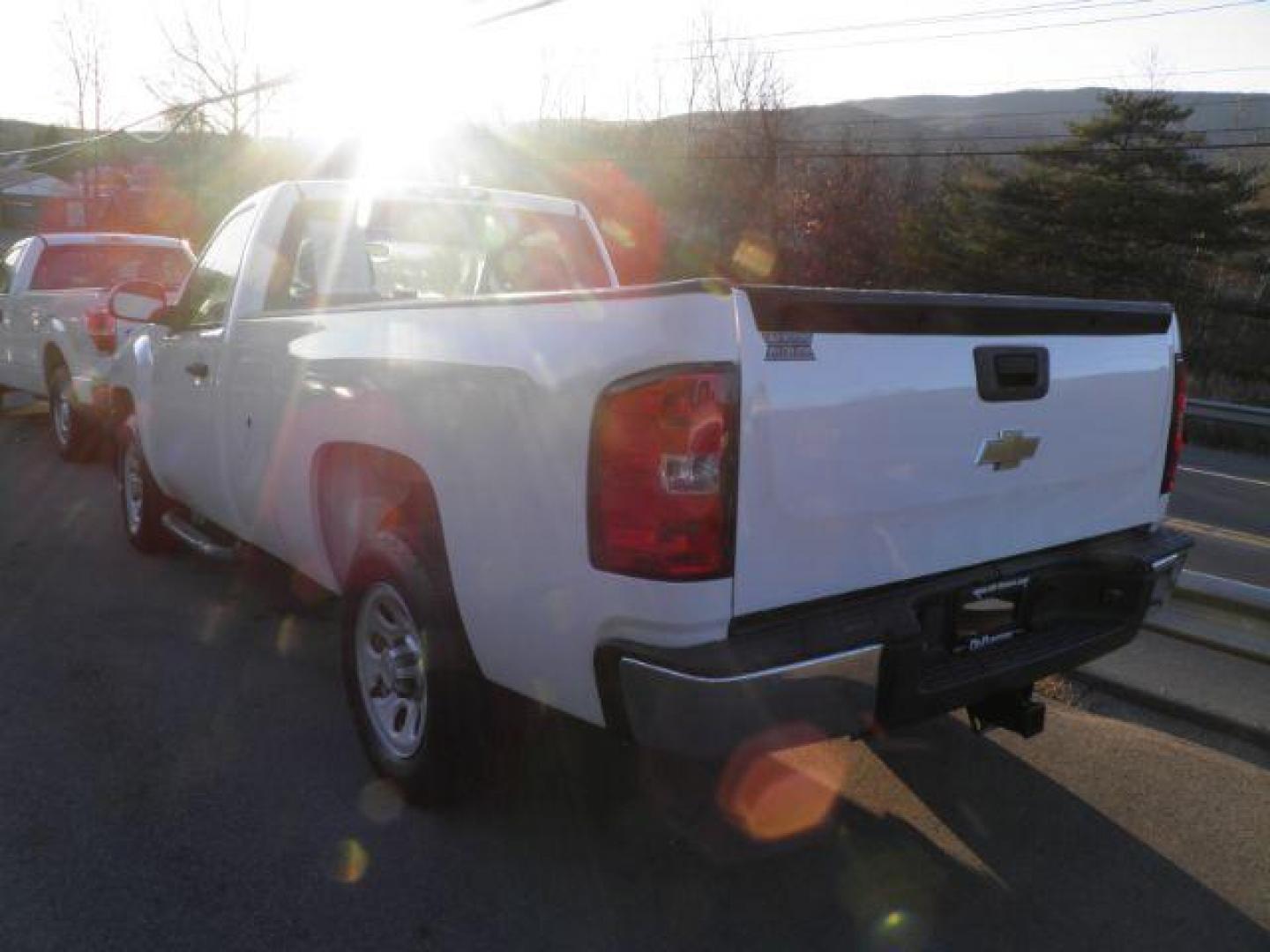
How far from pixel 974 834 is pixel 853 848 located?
0.40 m

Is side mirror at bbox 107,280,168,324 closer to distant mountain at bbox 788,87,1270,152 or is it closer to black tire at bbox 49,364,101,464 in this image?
black tire at bbox 49,364,101,464

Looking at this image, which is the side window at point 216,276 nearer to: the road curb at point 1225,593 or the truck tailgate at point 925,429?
the truck tailgate at point 925,429

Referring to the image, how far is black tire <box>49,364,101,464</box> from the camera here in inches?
346

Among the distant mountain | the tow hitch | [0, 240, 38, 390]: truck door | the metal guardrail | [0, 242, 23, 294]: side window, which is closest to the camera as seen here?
the tow hitch

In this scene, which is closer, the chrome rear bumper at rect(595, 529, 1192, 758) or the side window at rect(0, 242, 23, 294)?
the chrome rear bumper at rect(595, 529, 1192, 758)

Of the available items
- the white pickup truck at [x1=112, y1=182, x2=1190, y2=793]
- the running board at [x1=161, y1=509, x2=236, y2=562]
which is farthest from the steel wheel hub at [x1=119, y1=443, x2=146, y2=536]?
the white pickup truck at [x1=112, y1=182, x2=1190, y2=793]

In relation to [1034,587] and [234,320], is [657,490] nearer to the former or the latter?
[1034,587]

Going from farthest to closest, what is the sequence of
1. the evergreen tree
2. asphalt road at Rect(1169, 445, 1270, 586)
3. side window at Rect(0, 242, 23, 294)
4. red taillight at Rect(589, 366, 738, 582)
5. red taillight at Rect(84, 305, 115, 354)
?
1. the evergreen tree
2. side window at Rect(0, 242, 23, 294)
3. red taillight at Rect(84, 305, 115, 354)
4. asphalt road at Rect(1169, 445, 1270, 586)
5. red taillight at Rect(589, 366, 738, 582)

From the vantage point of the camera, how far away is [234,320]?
442cm

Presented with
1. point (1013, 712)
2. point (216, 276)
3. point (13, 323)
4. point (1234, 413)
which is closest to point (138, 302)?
point (216, 276)

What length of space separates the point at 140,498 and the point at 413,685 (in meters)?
3.39

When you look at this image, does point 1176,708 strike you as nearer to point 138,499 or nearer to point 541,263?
point 541,263

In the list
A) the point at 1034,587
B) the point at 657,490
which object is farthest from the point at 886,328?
the point at 1034,587

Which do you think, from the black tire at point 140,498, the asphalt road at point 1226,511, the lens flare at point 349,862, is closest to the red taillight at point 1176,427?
the lens flare at point 349,862
